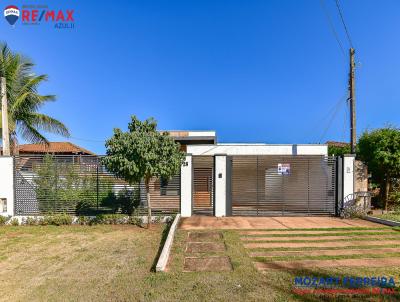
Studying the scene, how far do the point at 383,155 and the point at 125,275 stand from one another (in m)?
12.3

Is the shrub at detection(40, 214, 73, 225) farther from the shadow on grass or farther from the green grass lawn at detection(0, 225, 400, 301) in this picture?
the shadow on grass

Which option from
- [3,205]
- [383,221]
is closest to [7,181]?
[3,205]

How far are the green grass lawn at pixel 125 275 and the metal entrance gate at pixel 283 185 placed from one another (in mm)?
4296

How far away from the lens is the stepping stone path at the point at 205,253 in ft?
17.3

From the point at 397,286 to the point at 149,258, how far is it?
4.80 m

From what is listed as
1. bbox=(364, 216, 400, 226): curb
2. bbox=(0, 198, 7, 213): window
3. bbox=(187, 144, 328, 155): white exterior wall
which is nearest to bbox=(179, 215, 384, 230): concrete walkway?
bbox=(364, 216, 400, 226): curb

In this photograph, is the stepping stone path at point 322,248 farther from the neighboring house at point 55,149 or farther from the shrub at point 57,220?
the neighboring house at point 55,149

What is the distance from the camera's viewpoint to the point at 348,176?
36.7 feet

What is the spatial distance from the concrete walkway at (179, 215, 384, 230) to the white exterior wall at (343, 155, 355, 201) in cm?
133

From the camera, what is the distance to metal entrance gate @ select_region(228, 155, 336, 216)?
452 inches

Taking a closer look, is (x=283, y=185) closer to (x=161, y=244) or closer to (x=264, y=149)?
(x=264, y=149)

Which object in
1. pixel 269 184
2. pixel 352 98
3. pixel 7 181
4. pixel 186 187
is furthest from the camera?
pixel 352 98

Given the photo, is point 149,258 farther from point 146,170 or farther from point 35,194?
point 35,194

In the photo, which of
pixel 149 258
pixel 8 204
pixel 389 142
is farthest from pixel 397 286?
pixel 8 204
